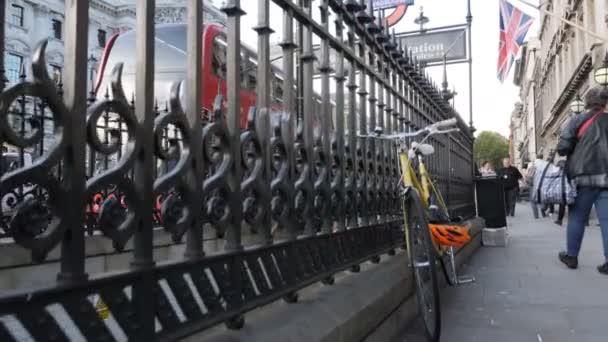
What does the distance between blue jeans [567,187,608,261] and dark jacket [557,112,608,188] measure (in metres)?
0.13

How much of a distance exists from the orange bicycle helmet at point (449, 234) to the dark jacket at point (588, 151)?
113 inches

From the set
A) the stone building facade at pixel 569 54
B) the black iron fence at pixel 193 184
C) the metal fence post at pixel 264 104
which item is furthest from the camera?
the stone building facade at pixel 569 54

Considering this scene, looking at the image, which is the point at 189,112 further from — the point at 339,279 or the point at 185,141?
the point at 339,279

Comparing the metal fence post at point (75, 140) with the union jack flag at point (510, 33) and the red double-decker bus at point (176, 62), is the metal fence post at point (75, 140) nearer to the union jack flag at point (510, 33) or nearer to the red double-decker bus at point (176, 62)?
the red double-decker bus at point (176, 62)

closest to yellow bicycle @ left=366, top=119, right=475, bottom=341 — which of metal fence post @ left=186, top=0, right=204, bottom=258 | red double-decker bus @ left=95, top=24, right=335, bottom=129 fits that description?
metal fence post @ left=186, top=0, right=204, bottom=258

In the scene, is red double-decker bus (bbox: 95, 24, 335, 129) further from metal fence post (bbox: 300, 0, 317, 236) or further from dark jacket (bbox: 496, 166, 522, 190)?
dark jacket (bbox: 496, 166, 522, 190)

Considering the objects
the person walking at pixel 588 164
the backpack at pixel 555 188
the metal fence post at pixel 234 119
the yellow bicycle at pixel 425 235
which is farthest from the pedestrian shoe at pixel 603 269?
the metal fence post at pixel 234 119

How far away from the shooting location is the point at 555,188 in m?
6.09

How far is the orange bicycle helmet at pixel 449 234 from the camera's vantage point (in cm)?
338

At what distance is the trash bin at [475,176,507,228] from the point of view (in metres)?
8.54

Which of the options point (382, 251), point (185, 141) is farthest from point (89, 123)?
point (382, 251)

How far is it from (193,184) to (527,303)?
3.36 m

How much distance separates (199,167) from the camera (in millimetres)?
1904

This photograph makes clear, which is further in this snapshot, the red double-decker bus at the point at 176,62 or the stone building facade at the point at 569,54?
the stone building facade at the point at 569,54
